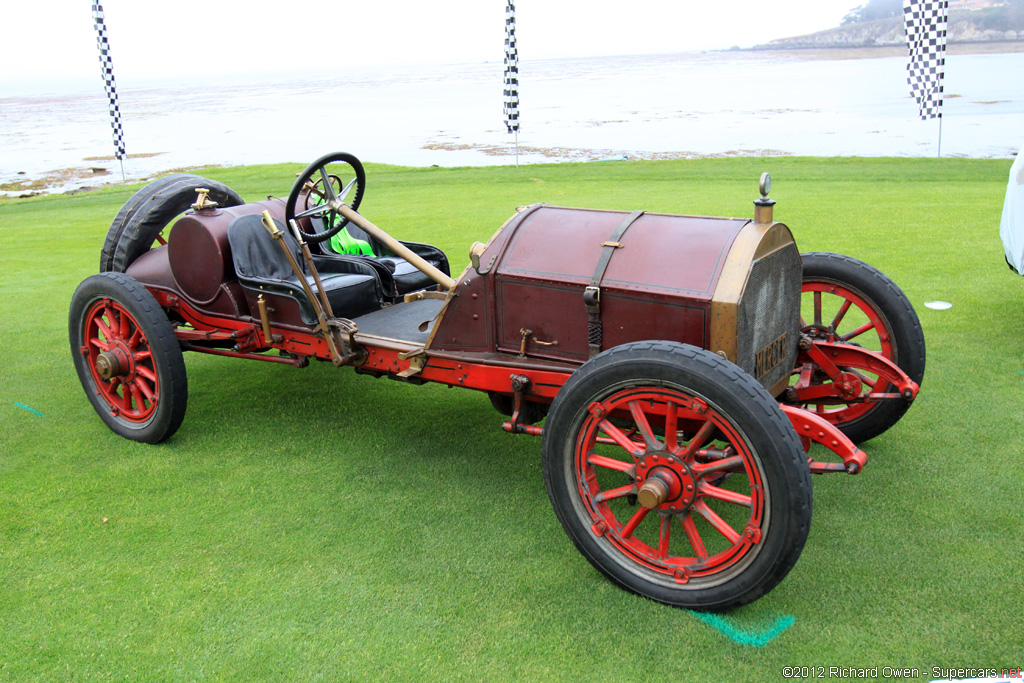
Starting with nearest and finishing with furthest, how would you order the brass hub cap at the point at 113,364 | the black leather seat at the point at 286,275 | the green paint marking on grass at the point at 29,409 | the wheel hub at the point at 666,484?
the wheel hub at the point at 666,484
the black leather seat at the point at 286,275
the brass hub cap at the point at 113,364
the green paint marking on grass at the point at 29,409

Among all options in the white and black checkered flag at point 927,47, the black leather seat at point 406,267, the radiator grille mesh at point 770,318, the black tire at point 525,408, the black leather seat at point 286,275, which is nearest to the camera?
the radiator grille mesh at point 770,318

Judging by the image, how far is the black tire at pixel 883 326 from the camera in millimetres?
3395

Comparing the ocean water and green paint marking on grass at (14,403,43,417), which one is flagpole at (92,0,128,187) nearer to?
the ocean water

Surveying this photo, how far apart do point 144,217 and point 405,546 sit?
261 centimetres

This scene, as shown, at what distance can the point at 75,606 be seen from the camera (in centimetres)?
277

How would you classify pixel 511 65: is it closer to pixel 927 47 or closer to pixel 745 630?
pixel 927 47

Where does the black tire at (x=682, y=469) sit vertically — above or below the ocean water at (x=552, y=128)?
below

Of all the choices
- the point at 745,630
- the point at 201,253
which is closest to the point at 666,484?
the point at 745,630

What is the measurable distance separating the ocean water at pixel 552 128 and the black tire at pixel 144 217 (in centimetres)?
1098

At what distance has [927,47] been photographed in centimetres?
1209

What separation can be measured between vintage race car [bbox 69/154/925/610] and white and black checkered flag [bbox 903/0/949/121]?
1030cm

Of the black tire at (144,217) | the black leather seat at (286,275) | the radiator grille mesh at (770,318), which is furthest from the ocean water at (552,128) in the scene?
the radiator grille mesh at (770,318)

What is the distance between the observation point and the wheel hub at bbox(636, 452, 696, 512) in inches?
102

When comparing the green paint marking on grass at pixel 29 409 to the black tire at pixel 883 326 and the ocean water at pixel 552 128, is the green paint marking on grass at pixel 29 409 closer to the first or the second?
the black tire at pixel 883 326
